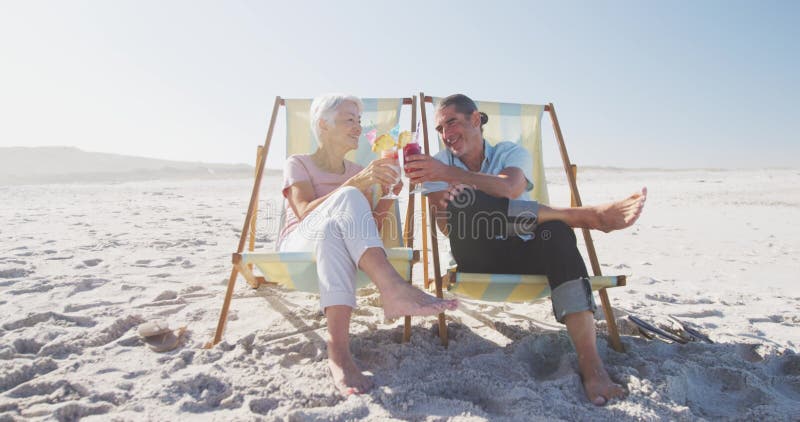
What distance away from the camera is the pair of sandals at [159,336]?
2.15 m

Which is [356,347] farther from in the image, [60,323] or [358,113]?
[60,323]

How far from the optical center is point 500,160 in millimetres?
A: 2455

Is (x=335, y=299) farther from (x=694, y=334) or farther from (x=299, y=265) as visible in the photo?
(x=694, y=334)

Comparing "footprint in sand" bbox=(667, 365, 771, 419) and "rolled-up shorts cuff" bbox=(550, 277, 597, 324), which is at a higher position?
"rolled-up shorts cuff" bbox=(550, 277, 597, 324)

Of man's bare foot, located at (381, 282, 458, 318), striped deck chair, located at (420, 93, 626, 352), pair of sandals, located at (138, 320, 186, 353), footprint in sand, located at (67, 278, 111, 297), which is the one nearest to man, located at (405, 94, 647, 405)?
striped deck chair, located at (420, 93, 626, 352)

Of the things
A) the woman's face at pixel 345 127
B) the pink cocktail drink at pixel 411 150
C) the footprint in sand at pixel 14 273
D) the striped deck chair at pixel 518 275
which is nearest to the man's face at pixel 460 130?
the striped deck chair at pixel 518 275

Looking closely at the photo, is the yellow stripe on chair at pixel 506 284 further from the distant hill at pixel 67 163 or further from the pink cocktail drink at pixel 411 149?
the distant hill at pixel 67 163

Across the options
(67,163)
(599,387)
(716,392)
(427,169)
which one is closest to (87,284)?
(427,169)

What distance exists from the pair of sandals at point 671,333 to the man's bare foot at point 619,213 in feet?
1.81

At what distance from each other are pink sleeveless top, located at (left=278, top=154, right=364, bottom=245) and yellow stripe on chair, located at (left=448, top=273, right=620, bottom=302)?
860mm

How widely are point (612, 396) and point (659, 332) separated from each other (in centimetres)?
77

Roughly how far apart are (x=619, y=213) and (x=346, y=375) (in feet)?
4.28

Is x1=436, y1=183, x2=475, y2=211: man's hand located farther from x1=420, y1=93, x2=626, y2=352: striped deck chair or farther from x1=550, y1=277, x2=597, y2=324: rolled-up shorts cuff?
x1=550, y1=277, x2=597, y2=324: rolled-up shorts cuff

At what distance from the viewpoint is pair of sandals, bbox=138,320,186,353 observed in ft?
7.05
